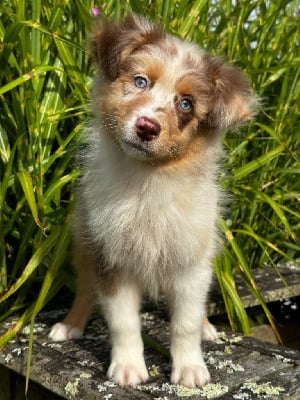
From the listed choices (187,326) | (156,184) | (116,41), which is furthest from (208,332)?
(116,41)

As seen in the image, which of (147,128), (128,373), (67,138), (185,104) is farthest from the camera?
(67,138)

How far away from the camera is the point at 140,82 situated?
2.03m

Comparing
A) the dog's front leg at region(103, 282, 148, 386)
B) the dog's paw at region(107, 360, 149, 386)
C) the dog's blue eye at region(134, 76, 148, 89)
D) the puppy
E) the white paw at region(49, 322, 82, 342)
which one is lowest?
the white paw at region(49, 322, 82, 342)

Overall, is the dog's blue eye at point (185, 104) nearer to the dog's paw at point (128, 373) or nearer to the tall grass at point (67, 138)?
the tall grass at point (67, 138)

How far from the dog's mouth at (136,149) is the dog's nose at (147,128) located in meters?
0.03

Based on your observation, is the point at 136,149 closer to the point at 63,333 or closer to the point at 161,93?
the point at 161,93

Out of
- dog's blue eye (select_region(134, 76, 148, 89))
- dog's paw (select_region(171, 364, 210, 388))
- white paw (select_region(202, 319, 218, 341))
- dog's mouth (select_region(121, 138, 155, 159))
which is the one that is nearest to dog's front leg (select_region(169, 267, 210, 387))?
dog's paw (select_region(171, 364, 210, 388))

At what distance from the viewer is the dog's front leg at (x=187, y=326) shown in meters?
2.17

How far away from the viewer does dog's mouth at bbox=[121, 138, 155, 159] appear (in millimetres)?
1936

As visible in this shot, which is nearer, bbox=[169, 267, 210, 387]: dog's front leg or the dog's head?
the dog's head

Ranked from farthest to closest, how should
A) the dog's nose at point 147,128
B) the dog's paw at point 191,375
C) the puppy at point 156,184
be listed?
the dog's paw at point 191,375
the puppy at point 156,184
the dog's nose at point 147,128

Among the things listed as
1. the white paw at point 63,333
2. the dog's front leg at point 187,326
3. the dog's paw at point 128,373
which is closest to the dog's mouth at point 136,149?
the dog's front leg at point 187,326

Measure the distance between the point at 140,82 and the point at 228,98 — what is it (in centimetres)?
28

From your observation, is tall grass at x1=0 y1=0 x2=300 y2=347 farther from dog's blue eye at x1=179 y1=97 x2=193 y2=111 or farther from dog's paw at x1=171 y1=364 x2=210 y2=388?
dog's blue eye at x1=179 y1=97 x2=193 y2=111
